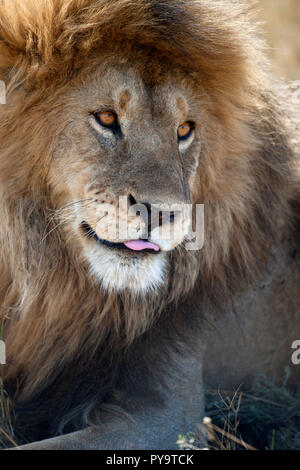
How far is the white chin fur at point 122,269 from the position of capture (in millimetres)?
3322

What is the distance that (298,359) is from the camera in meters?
4.82

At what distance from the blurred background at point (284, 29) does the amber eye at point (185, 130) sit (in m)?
5.93

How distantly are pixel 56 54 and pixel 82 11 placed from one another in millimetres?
217

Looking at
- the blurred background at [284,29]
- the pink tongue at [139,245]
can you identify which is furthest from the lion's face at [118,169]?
the blurred background at [284,29]

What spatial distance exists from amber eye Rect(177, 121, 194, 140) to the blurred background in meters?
5.93

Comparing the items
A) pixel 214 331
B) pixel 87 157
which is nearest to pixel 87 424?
pixel 214 331

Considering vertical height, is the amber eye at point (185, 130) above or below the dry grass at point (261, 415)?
above

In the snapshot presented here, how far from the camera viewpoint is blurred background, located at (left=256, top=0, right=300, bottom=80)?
376 inches

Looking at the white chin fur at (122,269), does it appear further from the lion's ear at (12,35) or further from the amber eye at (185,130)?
the lion's ear at (12,35)

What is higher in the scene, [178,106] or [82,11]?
[82,11]

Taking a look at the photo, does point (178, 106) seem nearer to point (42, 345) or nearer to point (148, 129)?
point (148, 129)

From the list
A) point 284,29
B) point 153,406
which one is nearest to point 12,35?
point 153,406

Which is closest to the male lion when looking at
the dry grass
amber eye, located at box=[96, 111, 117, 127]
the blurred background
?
amber eye, located at box=[96, 111, 117, 127]

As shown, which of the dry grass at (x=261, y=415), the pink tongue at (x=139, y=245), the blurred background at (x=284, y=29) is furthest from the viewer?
the blurred background at (x=284, y=29)
